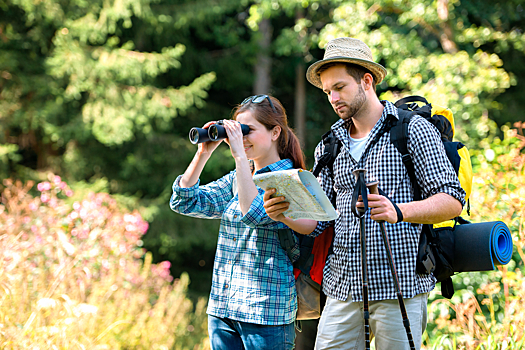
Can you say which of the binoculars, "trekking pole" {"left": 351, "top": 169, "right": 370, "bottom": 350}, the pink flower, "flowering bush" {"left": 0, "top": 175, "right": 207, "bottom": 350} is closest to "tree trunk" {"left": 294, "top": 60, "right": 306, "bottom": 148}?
"flowering bush" {"left": 0, "top": 175, "right": 207, "bottom": 350}

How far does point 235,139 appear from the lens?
2.08m

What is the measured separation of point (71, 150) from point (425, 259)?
7.64 meters

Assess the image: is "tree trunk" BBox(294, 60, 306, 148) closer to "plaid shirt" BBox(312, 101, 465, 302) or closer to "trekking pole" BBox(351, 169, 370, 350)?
"plaid shirt" BBox(312, 101, 465, 302)

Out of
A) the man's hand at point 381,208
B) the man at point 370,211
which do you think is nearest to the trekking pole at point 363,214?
the man's hand at point 381,208

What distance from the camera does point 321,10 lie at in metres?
9.55

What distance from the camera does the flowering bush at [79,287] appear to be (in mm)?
2992

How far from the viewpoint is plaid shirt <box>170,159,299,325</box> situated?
205 cm

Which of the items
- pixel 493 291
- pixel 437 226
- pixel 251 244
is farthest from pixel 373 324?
pixel 493 291

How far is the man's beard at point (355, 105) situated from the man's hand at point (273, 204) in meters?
0.43

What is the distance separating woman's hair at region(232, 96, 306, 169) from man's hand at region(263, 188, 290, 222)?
1.33 feet

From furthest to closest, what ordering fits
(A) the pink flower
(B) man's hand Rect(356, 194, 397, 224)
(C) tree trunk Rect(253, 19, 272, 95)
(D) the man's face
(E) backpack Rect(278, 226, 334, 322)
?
(C) tree trunk Rect(253, 19, 272, 95)
(A) the pink flower
(E) backpack Rect(278, 226, 334, 322)
(D) the man's face
(B) man's hand Rect(356, 194, 397, 224)

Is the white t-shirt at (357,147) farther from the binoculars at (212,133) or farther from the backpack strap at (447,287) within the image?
the backpack strap at (447,287)

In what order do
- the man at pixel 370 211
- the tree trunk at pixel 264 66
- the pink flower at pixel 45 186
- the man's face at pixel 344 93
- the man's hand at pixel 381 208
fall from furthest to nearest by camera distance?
the tree trunk at pixel 264 66 < the pink flower at pixel 45 186 < the man's face at pixel 344 93 < the man at pixel 370 211 < the man's hand at pixel 381 208

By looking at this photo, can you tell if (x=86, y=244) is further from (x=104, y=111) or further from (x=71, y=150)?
(x=71, y=150)
